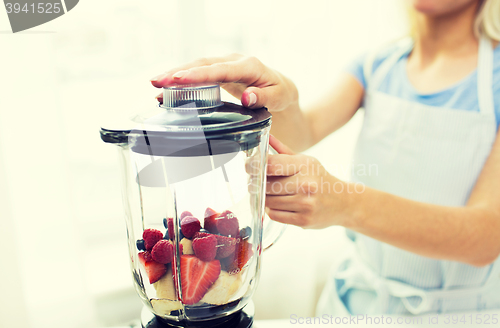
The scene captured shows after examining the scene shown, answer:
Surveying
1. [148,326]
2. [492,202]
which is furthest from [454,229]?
[148,326]

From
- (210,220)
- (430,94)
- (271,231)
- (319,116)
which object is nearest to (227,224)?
(210,220)

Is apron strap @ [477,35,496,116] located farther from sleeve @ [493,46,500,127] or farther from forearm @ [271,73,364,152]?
forearm @ [271,73,364,152]

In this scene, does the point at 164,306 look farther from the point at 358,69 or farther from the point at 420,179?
the point at 358,69

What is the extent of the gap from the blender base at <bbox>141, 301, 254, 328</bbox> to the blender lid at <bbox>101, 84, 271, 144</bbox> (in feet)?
0.76

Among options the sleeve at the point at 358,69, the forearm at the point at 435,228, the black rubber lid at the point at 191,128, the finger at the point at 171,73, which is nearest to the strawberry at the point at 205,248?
the black rubber lid at the point at 191,128

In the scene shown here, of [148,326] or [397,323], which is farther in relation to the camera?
[397,323]

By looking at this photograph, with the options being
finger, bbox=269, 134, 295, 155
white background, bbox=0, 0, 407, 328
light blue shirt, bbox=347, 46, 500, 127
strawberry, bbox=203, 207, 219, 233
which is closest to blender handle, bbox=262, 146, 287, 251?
finger, bbox=269, 134, 295, 155

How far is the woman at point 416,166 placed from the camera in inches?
25.3

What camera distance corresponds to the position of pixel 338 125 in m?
1.02

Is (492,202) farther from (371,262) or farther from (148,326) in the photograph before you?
(148,326)

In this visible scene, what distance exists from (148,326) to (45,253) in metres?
0.62

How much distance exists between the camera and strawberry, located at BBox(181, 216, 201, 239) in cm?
43

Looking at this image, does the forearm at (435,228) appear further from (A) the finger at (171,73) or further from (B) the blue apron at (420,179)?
(A) the finger at (171,73)

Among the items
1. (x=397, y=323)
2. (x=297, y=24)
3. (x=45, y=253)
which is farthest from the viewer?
(x=297, y=24)
